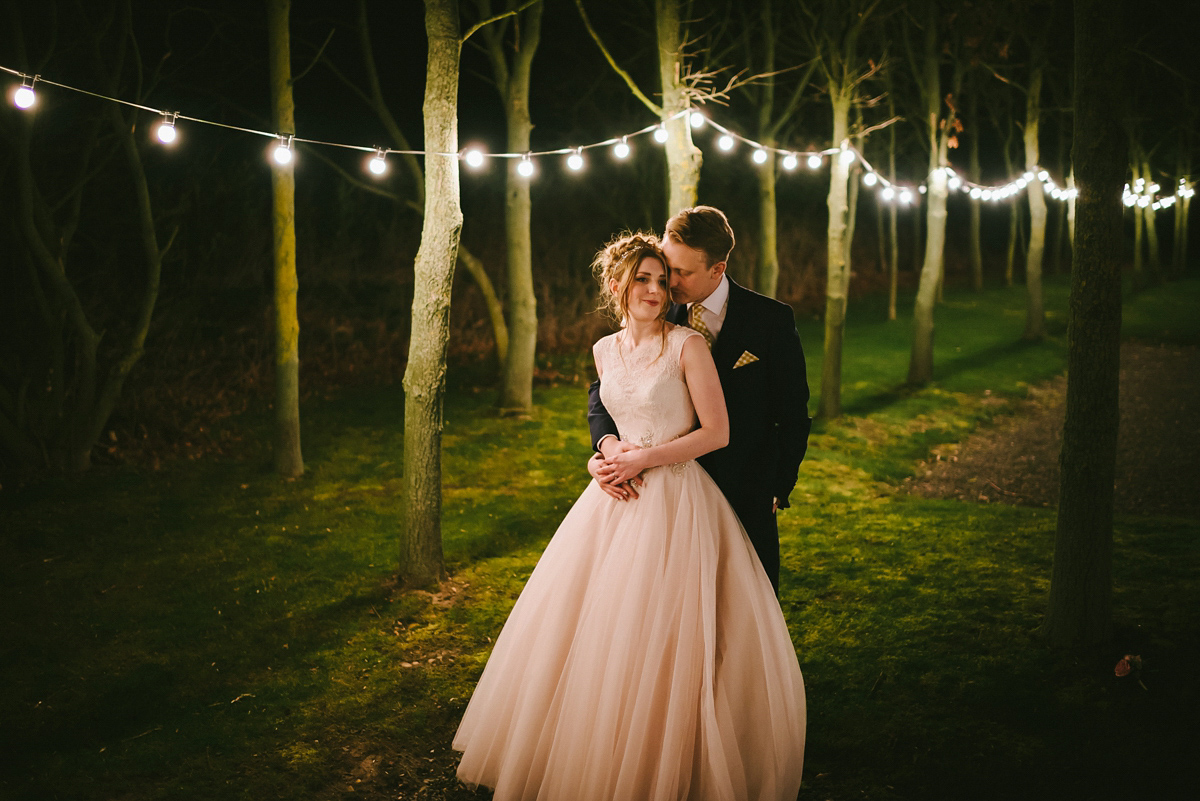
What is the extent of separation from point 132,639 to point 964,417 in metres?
11.2

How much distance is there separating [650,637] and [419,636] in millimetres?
2584

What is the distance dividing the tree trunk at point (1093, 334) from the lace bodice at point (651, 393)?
233 centimetres

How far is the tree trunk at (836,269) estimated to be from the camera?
11.3 meters

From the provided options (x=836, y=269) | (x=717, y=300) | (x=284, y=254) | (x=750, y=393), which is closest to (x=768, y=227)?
(x=836, y=269)

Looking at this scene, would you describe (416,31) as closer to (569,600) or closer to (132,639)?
(132,639)

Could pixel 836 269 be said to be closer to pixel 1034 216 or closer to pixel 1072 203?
pixel 1034 216

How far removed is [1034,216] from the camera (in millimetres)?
17750

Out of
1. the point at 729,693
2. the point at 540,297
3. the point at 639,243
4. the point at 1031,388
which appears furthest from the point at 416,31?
the point at 729,693

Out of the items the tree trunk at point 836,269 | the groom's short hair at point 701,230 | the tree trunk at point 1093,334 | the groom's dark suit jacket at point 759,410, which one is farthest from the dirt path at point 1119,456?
the groom's short hair at point 701,230

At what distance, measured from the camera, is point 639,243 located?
3387mm

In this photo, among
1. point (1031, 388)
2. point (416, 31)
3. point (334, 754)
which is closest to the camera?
point (334, 754)

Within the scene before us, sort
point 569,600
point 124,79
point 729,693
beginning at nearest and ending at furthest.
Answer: point 729,693 < point 569,600 < point 124,79

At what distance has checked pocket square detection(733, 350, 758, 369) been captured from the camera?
3594mm

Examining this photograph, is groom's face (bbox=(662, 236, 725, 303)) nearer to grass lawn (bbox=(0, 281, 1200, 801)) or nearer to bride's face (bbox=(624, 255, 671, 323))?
bride's face (bbox=(624, 255, 671, 323))
